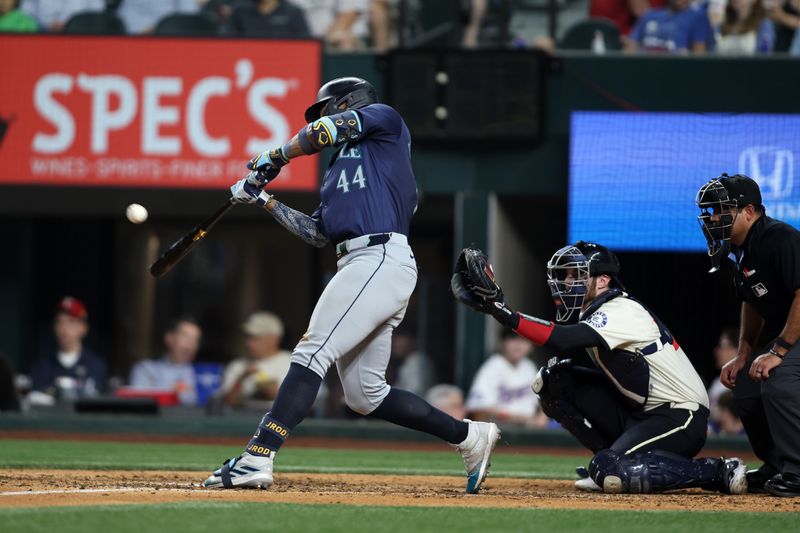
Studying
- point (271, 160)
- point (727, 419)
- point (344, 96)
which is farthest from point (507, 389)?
point (271, 160)

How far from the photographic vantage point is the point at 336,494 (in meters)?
5.37

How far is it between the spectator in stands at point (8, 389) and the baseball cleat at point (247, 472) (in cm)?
570

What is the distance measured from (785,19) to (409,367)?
15.4 ft

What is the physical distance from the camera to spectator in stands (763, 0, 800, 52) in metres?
11.7

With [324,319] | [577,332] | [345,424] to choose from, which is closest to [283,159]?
[324,319]

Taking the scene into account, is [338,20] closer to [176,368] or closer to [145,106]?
[145,106]

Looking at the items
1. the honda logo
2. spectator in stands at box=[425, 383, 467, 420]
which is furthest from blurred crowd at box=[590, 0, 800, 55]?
spectator in stands at box=[425, 383, 467, 420]

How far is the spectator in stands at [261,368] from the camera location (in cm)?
1129

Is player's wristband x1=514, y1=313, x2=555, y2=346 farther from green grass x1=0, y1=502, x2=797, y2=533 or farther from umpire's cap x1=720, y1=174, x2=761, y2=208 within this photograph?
umpire's cap x1=720, y1=174, x2=761, y2=208

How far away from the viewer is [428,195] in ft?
40.4

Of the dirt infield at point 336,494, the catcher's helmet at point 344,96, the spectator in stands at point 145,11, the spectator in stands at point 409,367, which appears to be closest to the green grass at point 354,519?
the dirt infield at point 336,494

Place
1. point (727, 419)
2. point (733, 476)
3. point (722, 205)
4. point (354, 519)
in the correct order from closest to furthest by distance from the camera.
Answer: point (354, 519)
point (733, 476)
point (722, 205)
point (727, 419)

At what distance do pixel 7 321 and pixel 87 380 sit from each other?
1.87 meters

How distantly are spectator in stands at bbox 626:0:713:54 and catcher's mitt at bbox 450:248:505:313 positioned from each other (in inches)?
272
